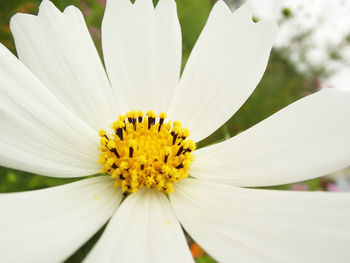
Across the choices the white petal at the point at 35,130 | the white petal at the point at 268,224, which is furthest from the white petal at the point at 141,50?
the white petal at the point at 268,224

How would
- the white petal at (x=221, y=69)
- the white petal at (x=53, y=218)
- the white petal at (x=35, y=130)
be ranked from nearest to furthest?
the white petal at (x=53, y=218), the white petal at (x=35, y=130), the white petal at (x=221, y=69)

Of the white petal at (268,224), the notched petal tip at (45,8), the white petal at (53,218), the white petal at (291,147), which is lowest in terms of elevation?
the white petal at (53,218)

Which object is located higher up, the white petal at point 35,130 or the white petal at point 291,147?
the white petal at point 291,147

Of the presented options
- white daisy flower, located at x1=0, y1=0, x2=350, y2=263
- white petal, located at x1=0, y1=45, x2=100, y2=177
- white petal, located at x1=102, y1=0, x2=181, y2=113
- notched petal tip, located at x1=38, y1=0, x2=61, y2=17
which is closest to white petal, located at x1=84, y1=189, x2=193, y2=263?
white daisy flower, located at x1=0, y1=0, x2=350, y2=263

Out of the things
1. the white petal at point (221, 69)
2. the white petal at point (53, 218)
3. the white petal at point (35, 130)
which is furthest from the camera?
the white petal at point (221, 69)

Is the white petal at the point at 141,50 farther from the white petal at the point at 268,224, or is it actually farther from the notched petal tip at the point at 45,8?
the white petal at the point at 268,224

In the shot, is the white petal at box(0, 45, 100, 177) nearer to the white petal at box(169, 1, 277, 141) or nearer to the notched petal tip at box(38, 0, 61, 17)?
the notched petal tip at box(38, 0, 61, 17)

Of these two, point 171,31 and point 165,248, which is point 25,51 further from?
point 165,248

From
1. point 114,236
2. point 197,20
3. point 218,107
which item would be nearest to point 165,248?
point 114,236
